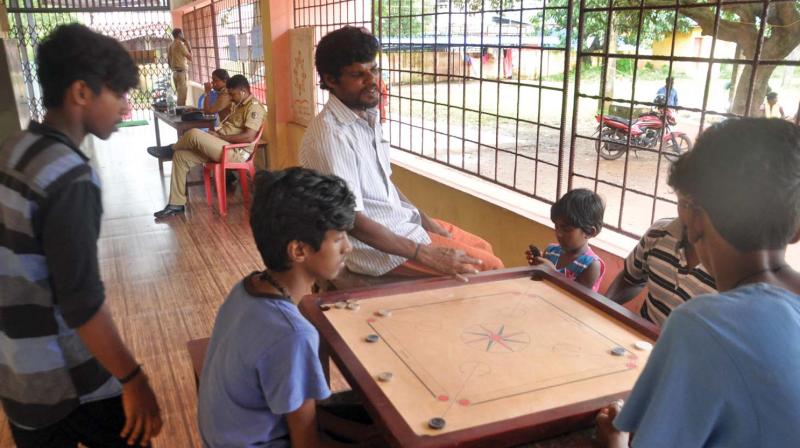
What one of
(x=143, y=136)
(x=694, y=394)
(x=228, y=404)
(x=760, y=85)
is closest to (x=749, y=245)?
(x=694, y=394)

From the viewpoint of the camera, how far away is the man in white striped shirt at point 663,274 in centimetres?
168

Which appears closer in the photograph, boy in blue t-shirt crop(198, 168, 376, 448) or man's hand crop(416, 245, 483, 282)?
boy in blue t-shirt crop(198, 168, 376, 448)

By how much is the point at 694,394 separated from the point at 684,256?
3.24 feet

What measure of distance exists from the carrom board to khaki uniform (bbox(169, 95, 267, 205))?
3.99m

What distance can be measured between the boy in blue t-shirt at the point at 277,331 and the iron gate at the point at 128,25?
1012 cm

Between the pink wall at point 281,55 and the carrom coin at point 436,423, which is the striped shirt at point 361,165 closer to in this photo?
the carrom coin at point 436,423

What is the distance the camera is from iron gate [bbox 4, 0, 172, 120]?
1030 cm

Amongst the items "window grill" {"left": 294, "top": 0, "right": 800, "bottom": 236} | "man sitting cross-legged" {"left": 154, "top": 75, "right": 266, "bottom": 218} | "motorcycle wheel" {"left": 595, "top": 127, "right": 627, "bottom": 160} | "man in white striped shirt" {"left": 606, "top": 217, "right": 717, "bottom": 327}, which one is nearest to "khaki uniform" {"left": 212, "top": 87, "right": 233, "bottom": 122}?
"man sitting cross-legged" {"left": 154, "top": 75, "right": 266, "bottom": 218}

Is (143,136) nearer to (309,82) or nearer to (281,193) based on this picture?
(309,82)

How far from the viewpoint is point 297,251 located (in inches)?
51.4

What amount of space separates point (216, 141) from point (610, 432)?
192 inches

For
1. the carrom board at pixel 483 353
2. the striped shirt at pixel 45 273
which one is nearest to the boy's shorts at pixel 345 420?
the carrom board at pixel 483 353

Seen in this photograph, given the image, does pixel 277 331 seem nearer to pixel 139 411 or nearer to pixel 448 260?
pixel 139 411

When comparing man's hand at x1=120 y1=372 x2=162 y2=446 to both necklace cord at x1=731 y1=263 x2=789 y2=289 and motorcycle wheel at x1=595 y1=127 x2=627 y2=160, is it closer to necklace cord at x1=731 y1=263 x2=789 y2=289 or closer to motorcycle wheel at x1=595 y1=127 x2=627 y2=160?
necklace cord at x1=731 y1=263 x2=789 y2=289
